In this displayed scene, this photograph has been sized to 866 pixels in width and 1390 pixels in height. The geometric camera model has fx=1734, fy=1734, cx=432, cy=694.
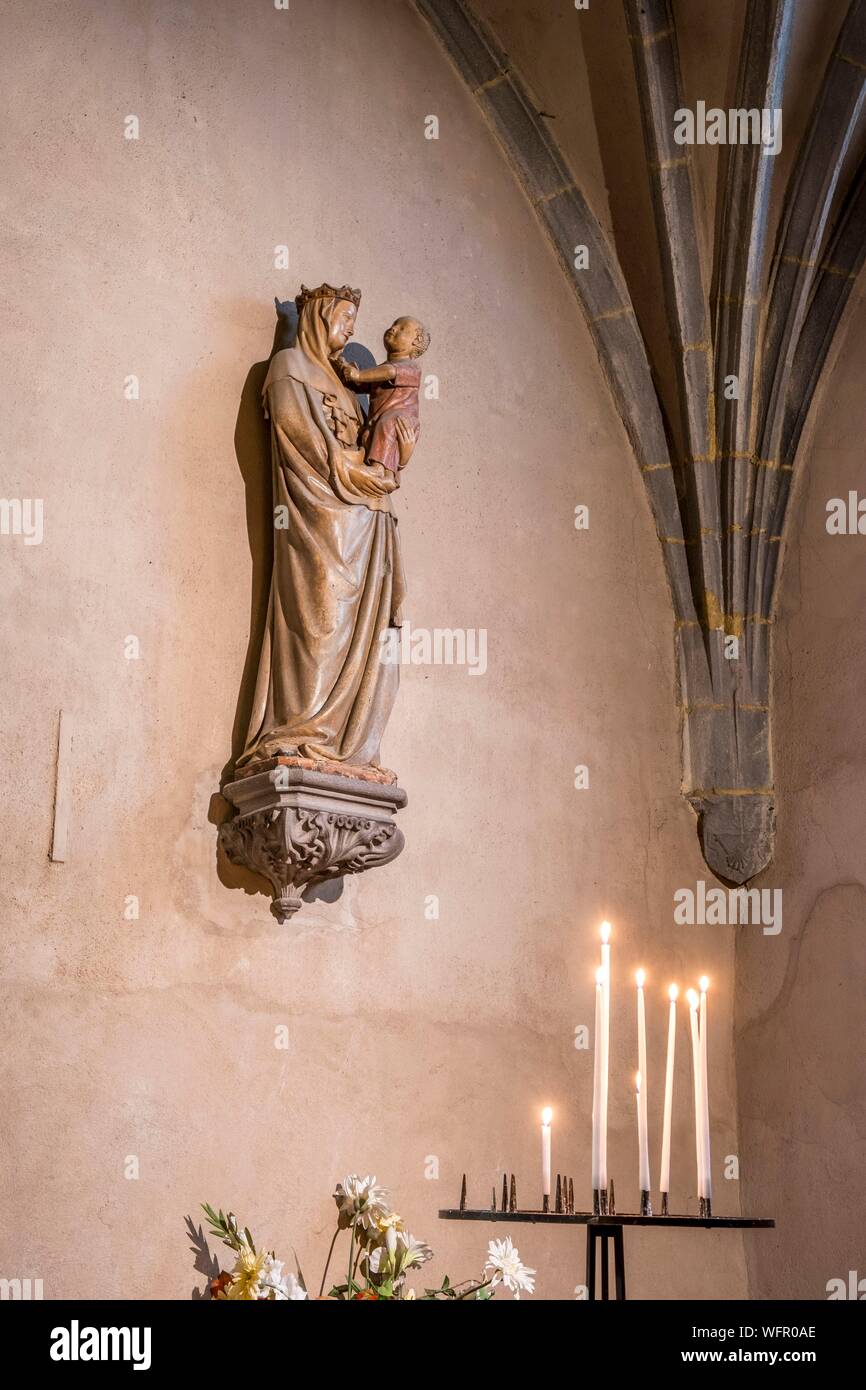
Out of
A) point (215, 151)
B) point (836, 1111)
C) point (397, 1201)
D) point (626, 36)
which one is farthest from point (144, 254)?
point (836, 1111)

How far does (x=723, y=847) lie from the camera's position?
22.4 feet

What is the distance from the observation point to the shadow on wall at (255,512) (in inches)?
226

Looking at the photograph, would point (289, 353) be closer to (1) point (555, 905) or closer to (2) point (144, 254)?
(2) point (144, 254)

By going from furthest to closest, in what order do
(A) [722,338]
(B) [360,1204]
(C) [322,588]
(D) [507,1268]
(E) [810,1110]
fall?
(A) [722,338], (E) [810,1110], (C) [322,588], (B) [360,1204], (D) [507,1268]

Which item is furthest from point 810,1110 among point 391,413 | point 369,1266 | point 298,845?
point 391,413

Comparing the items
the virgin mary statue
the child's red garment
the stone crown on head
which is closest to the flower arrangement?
the virgin mary statue

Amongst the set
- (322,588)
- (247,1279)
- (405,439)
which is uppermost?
(405,439)

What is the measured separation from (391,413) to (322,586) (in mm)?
770

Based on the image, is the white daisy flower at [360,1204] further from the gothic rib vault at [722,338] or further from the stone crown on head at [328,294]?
the stone crown on head at [328,294]

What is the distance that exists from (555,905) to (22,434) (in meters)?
2.56

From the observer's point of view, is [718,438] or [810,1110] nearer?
[810,1110]

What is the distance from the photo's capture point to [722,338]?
700cm

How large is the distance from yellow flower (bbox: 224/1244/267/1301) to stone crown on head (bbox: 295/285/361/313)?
325 cm

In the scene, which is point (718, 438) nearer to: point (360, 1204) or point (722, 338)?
point (722, 338)
